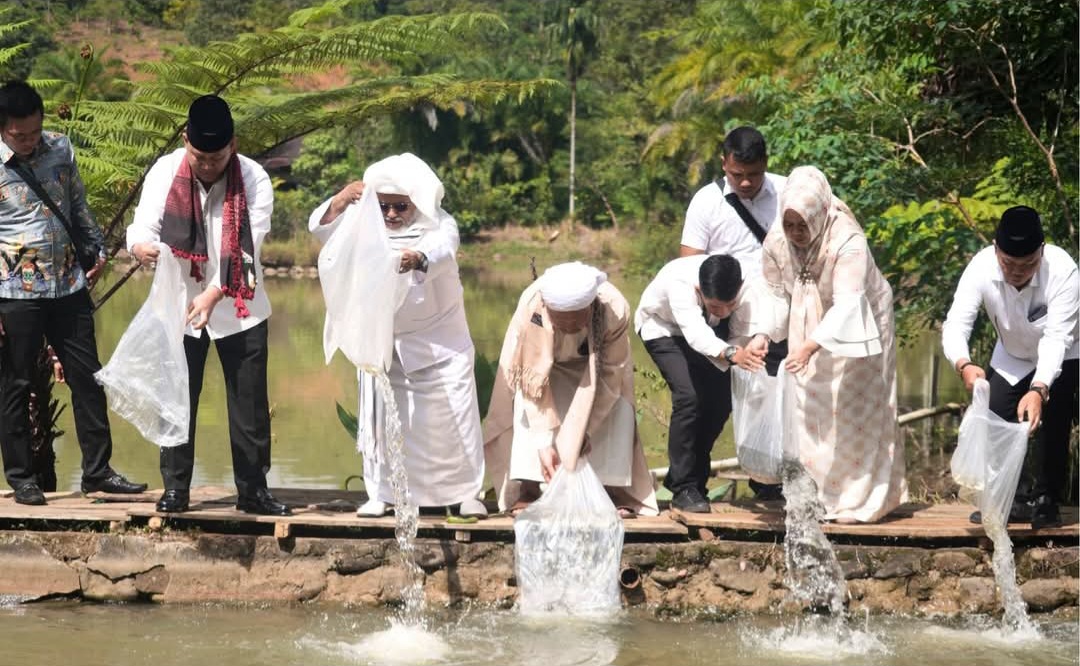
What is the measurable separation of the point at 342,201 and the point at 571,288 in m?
0.99

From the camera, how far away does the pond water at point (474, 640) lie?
5449mm

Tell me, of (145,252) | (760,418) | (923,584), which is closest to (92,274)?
(145,252)

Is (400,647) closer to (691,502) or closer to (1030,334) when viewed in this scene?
(691,502)

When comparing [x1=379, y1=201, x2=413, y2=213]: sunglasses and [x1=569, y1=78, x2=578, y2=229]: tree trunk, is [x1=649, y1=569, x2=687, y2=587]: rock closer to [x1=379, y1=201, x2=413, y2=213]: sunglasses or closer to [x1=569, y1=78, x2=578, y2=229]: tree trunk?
[x1=379, y1=201, x2=413, y2=213]: sunglasses

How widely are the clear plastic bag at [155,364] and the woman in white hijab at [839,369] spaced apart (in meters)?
2.47

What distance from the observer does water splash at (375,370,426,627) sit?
19.2 ft

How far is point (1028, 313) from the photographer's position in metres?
5.81

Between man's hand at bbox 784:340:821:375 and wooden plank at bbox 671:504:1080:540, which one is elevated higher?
man's hand at bbox 784:340:821:375

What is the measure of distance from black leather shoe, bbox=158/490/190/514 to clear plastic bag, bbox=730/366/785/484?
2.33 meters

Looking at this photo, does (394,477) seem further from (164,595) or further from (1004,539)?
(1004,539)

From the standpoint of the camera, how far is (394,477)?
5.91 metres

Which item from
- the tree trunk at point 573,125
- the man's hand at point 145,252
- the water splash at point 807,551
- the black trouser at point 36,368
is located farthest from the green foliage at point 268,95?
the tree trunk at point 573,125

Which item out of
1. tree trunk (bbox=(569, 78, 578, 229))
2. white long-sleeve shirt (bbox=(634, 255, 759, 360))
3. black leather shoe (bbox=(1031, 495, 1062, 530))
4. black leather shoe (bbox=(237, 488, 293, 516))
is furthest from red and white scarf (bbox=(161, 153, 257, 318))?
tree trunk (bbox=(569, 78, 578, 229))

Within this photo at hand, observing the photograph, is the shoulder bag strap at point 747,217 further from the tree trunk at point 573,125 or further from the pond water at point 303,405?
the tree trunk at point 573,125
